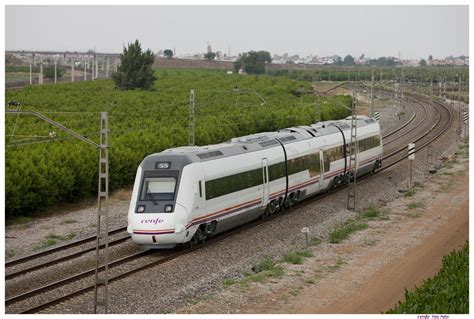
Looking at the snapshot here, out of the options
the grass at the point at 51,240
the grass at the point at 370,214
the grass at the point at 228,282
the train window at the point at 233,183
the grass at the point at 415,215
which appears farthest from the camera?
the grass at the point at 415,215

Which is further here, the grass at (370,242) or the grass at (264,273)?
the grass at (370,242)

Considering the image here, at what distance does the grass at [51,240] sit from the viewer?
109ft

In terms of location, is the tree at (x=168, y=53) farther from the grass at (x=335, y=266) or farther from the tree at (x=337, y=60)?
the grass at (x=335, y=266)

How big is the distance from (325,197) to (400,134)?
40046mm

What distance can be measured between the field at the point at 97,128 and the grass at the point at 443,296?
9016 millimetres

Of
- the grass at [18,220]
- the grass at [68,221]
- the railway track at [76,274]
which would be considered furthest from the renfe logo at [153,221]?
the grass at [18,220]

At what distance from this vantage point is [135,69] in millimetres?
109062

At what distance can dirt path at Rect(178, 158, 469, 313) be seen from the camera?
24.7m

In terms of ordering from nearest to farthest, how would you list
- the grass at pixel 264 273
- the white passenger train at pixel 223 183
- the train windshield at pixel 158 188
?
1. the grass at pixel 264 273
2. the white passenger train at pixel 223 183
3. the train windshield at pixel 158 188

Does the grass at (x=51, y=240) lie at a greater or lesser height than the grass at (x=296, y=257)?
lesser

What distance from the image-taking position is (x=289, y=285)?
87.8 feet

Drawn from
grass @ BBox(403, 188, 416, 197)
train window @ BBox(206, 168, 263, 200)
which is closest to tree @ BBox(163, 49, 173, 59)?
grass @ BBox(403, 188, 416, 197)

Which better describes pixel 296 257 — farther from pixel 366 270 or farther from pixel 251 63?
pixel 251 63

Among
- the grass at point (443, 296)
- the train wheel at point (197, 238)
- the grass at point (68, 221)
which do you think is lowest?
the grass at point (68, 221)
